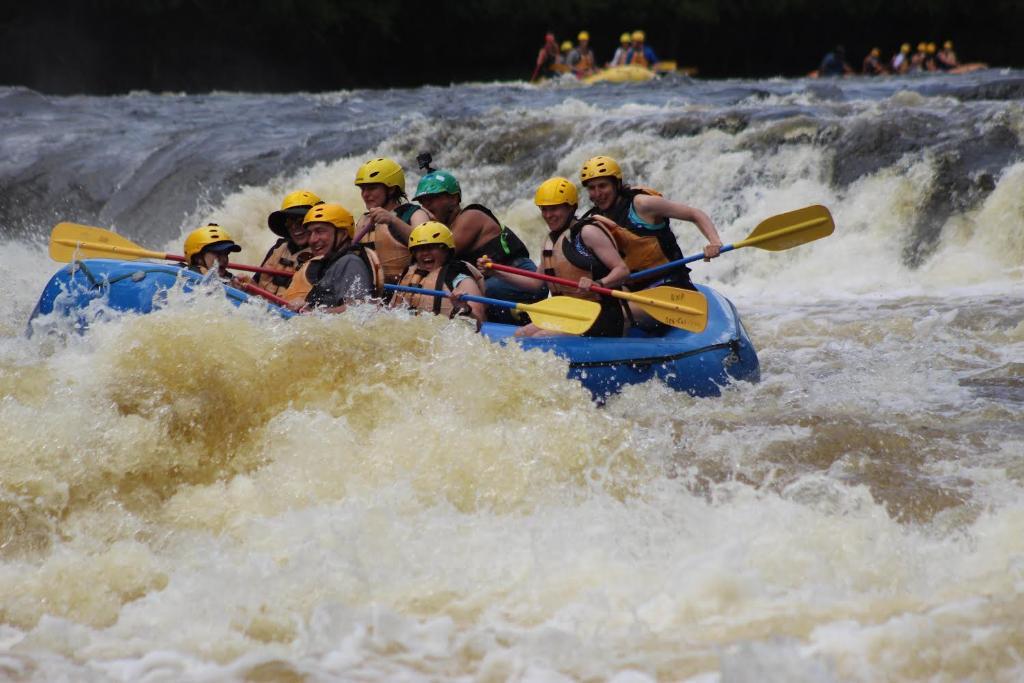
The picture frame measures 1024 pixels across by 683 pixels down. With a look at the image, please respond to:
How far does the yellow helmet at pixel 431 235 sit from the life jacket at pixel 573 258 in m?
0.53

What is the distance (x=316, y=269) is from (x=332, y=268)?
0.54ft

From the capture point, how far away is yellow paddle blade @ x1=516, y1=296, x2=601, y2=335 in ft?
18.5

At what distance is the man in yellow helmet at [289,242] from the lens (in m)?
6.43

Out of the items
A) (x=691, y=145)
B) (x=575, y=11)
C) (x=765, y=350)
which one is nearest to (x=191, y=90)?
(x=575, y=11)

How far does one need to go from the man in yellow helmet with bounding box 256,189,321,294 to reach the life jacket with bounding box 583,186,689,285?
149 centimetres

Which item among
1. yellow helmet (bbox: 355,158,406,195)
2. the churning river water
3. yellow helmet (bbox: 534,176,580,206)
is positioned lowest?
the churning river water

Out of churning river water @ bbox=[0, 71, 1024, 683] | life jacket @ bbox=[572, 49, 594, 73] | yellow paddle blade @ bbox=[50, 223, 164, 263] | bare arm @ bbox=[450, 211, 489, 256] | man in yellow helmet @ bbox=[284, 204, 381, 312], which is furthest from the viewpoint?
life jacket @ bbox=[572, 49, 594, 73]

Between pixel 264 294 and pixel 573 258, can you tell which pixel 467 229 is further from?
pixel 264 294

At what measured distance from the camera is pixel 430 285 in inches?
232

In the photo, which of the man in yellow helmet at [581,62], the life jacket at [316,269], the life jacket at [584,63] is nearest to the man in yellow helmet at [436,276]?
the life jacket at [316,269]

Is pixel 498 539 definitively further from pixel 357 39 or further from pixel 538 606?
pixel 357 39

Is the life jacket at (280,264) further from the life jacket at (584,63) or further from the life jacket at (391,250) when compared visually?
the life jacket at (584,63)

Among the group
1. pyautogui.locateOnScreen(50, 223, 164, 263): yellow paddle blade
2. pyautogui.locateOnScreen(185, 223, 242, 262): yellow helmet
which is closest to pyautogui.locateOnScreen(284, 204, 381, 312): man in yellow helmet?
pyautogui.locateOnScreen(185, 223, 242, 262): yellow helmet

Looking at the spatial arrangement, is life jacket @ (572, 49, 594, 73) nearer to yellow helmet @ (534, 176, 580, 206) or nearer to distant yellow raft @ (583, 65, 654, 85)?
distant yellow raft @ (583, 65, 654, 85)
